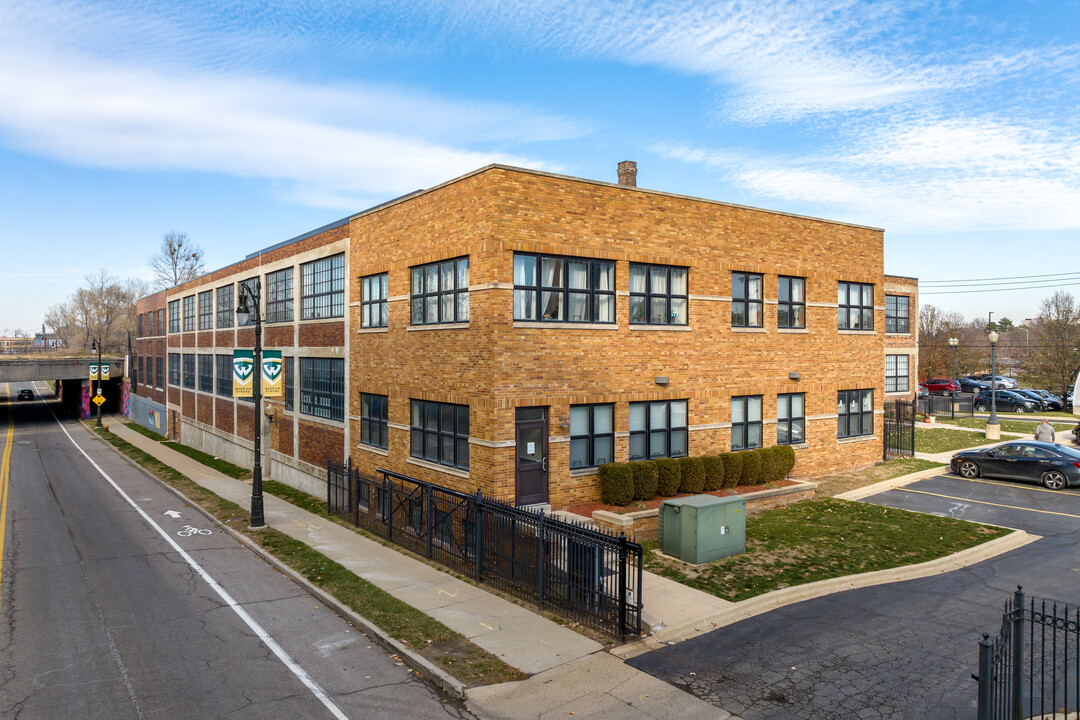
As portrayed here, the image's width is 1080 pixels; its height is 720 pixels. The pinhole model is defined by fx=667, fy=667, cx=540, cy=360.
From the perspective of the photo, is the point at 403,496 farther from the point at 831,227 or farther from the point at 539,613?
the point at 831,227

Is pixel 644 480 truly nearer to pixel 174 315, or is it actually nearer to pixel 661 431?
pixel 661 431

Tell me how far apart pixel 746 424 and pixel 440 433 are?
950cm

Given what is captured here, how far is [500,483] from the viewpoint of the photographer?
15820mm

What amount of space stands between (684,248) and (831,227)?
7002mm

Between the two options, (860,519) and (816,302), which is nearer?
(860,519)

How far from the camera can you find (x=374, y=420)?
21.0 metres

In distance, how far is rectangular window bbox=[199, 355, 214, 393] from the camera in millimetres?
37656

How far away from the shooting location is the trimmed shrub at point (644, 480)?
677 inches

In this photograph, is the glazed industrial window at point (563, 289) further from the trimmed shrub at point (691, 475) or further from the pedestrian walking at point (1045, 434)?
the pedestrian walking at point (1045, 434)

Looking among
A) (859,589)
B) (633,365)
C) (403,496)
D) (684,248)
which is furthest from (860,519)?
(403,496)

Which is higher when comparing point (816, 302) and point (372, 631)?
point (816, 302)

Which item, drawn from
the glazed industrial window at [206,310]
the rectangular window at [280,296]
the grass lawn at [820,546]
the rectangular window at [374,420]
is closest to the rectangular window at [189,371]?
the glazed industrial window at [206,310]

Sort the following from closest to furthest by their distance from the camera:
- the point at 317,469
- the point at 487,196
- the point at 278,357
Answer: the point at 487,196, the point at 278,357, the point at 317,469

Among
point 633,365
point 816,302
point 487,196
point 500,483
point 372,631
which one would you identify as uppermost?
point 487,196
